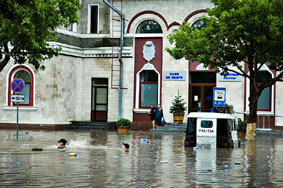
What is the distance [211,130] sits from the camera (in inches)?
915

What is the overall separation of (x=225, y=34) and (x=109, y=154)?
10306 millimetres

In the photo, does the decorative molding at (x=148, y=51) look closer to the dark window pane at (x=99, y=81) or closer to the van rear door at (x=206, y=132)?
the dark window pane at (x=99, y=81)

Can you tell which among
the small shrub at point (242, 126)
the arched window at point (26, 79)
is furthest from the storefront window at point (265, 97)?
the arched window at point (26, 79)

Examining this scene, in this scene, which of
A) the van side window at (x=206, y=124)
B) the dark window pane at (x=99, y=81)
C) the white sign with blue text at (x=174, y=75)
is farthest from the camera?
the dark window pane at (x=99, y=81)

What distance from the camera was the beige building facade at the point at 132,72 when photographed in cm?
3781

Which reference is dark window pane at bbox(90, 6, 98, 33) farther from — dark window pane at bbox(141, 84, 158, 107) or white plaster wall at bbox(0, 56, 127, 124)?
dark window pane at bbox(141, 84, 158, 107)

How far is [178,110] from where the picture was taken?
124ft

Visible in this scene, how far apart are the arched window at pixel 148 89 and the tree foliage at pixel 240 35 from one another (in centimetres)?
958

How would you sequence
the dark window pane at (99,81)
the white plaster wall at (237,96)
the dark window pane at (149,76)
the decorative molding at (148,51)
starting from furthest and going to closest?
1. the dark window pane at (99,81)
2. the dark window pane at (149,76)
3. the decorative molding at (148,51)
4. the white plaster wall at (237,96)

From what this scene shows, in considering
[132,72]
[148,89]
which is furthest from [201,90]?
[132,72]

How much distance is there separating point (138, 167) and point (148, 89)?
79.0ft

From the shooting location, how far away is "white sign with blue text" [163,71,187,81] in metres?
38.6

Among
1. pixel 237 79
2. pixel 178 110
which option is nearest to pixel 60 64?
pixel 178 110

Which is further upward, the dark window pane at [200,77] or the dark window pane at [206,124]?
the dark window pane at [200,77]
